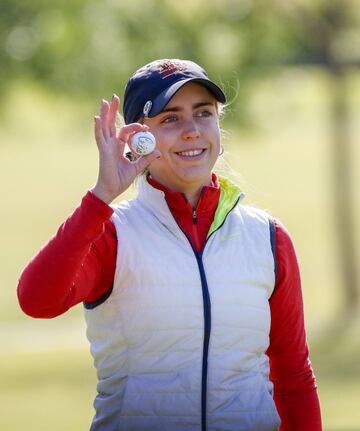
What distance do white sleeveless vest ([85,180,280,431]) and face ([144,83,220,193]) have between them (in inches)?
7.2

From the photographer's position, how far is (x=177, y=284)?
3.37 meters

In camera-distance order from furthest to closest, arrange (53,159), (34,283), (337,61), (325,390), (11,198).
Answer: (53,159) < (11,198) < (337,61) < (325,390) < (34,283)

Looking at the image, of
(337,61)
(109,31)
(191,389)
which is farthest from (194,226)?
(337,61)

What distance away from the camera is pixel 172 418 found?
332cm

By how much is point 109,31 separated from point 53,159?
911 inches

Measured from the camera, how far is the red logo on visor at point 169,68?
353 centimetres

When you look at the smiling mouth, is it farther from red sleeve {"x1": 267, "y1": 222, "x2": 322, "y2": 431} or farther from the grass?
the grass

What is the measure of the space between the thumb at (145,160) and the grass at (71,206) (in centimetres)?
73

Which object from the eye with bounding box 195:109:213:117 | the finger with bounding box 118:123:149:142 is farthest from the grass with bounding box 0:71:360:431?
the finger with bounding box 118:123:149:142

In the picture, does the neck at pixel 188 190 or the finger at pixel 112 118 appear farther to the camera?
the neck at pixel 188 190

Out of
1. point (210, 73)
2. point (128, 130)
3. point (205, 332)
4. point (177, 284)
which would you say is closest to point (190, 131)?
point (128, 130)

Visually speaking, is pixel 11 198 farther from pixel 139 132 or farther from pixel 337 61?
pixel 139 132

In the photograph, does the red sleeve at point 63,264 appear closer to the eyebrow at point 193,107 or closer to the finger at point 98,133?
the finger at point 98,133

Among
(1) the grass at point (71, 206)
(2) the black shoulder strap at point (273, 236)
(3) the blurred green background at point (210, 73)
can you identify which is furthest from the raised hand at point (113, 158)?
(3) the blurred green background at point (210, 73)
